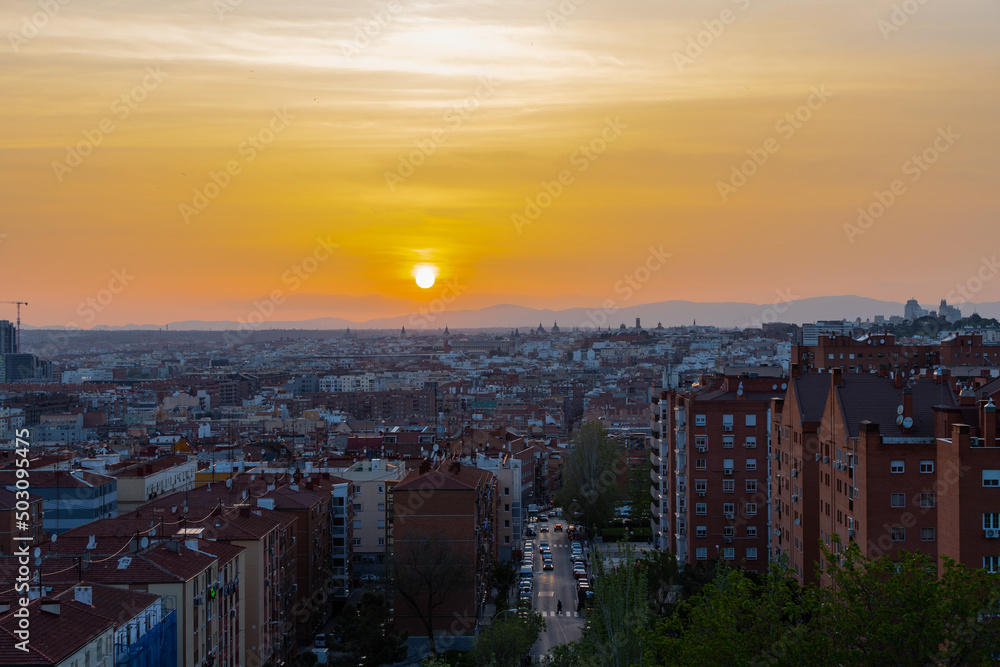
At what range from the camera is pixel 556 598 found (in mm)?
29734

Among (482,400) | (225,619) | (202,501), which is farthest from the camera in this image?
(482,400)

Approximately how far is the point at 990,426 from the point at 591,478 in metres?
23.7

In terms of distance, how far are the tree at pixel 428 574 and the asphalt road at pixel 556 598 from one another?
225cm

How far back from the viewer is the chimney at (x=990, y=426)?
17.3 metres

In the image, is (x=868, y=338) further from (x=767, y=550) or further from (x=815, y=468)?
(x=815, y=468)

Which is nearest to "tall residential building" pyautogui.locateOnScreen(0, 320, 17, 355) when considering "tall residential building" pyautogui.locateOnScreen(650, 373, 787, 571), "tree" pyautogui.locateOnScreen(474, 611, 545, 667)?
"tall residential building" pyautogui.locateOnScreen(650, 373, 787, 571)

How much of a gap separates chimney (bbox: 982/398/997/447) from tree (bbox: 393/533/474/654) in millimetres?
11822

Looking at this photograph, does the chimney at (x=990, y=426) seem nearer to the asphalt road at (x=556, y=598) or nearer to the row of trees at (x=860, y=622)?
the row of trees at (x=860, y=622)

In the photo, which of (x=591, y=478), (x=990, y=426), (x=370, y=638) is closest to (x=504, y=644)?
(x=370, y=638)

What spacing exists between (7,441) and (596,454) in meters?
48.1

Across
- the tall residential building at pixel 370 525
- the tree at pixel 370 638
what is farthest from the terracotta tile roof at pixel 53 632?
the tall residential building at pixel 370 525

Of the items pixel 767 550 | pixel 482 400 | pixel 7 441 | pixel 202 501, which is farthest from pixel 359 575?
pixel 482 400

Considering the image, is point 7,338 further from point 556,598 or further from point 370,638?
point 370,638

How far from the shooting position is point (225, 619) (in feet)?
64.6
